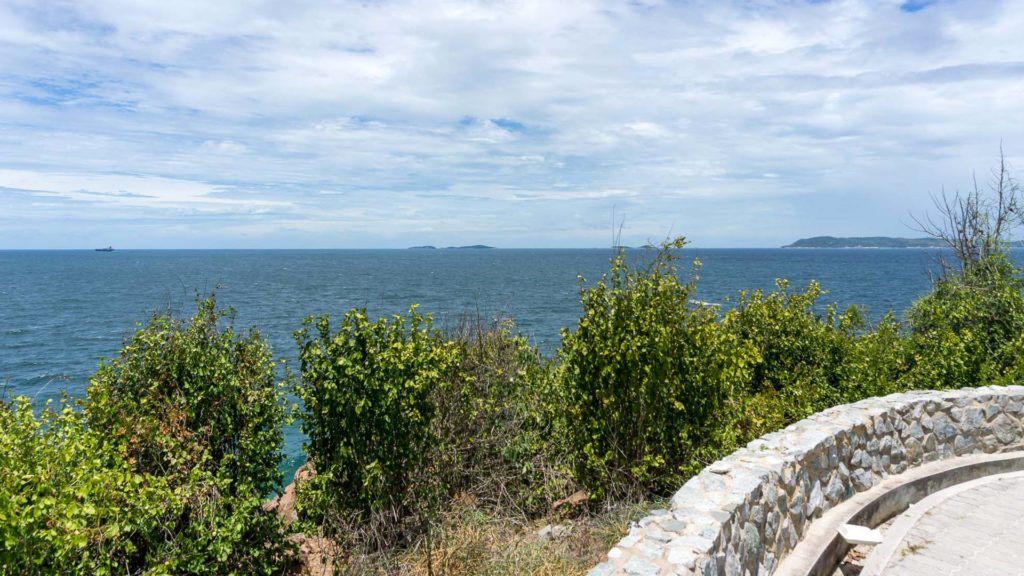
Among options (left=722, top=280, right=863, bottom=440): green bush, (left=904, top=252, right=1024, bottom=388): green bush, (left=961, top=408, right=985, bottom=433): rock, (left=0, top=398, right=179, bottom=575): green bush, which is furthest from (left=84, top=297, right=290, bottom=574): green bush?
(left=904, top=252, right=1024, bottom=388): green bush

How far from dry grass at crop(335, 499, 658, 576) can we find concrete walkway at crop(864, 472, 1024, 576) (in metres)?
Result: 2.20

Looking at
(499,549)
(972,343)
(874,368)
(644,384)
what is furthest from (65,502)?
(972,343)

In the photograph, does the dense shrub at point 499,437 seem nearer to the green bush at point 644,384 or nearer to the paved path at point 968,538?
the green bush at point 644,384

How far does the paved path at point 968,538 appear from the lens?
218 inches

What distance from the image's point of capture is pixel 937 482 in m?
7.32

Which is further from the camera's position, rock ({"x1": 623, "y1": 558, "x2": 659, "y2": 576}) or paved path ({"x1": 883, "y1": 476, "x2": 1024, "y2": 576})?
paved path ({"x1": 883, "y1": 476, "x2": 1024, "y2": 576})

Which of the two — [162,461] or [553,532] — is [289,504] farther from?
[553,532]

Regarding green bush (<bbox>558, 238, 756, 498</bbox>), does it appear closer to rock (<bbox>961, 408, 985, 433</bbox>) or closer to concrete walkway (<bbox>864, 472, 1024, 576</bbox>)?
concrete walkway (<bbox>864, 472, 1024, 576</bbox>)

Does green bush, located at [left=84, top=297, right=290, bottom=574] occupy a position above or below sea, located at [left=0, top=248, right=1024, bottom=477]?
above

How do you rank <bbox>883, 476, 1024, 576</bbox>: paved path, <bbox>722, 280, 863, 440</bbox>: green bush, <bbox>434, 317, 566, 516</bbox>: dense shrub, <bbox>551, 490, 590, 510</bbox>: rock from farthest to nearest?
<bbox>722, 280, 863, 440</bbox>: green bush → <bbox>434, 317, 566, 516</bbox>: dense shrub → <bbox>551, 490, 590, 510</bbox>: rock → <bbox>883, 476, 1024, 576</bbox>: paved path

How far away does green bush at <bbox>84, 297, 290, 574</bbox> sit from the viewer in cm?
641

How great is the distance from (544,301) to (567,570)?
47.7m

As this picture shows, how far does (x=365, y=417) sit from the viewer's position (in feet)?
22.6

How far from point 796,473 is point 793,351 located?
5061 millimetres
